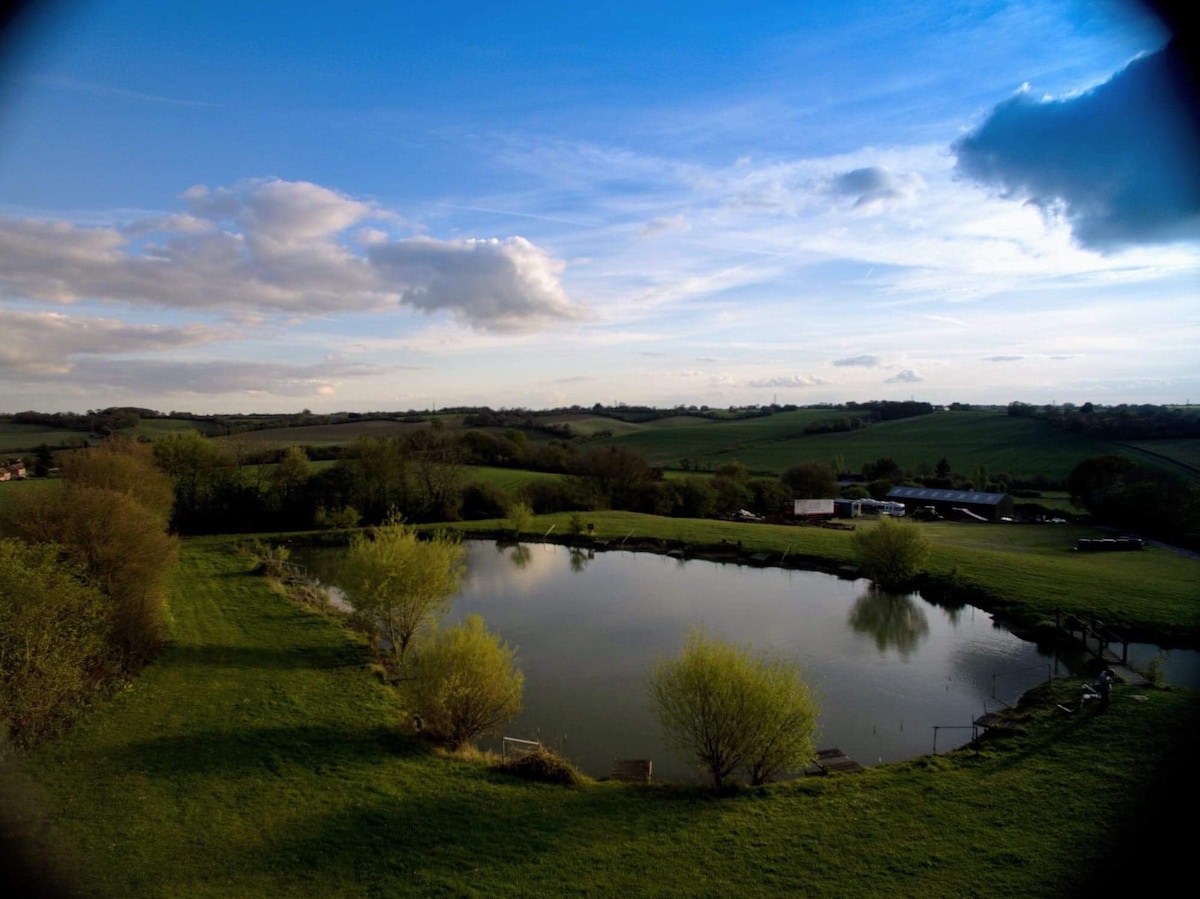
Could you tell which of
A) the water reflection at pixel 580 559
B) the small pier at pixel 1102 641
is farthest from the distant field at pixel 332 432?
the small pier at pixel 1102 641

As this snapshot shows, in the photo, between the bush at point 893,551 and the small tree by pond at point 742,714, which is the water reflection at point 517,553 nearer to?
the bush at point 893,551

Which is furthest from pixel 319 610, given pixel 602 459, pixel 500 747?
pixel 602 459

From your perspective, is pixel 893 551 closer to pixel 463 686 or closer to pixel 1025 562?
pixel 1025 562

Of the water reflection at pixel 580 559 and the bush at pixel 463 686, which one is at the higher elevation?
the bush at pixel 463 686

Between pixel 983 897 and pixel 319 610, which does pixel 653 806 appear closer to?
pixel 983 897

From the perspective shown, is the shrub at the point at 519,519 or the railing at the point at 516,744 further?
the shrub at the point at 519,519

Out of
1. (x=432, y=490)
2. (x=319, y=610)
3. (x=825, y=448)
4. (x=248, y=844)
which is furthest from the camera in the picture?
(x=825, y=448)
